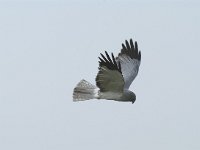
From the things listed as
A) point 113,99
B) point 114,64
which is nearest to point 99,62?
point 114,64

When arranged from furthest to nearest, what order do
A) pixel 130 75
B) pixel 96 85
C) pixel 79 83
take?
1. pixel 130 75
2. pixel 79 83
3. pixel 96 85

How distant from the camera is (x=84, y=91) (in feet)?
50.3

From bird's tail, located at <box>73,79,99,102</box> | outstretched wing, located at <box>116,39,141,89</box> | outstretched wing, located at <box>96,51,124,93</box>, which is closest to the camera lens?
outstretched wing, located at <box>96,51,124,93</box>

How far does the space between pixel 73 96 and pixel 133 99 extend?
1.40 metres

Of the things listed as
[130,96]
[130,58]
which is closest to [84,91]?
[130,96]

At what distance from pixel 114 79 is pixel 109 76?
0.27m

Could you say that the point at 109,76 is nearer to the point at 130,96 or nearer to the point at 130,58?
the point at 130,96

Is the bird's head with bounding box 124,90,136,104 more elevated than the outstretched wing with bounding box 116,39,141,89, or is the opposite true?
the outstretched wing with bounding box 116,39,141,89

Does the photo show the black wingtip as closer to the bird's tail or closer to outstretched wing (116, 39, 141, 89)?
outstretched wing (116, 39, 141, 89)

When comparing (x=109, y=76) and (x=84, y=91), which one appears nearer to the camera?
(x=109, y=76)

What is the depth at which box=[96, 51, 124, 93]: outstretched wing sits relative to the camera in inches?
534

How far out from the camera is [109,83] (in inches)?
565

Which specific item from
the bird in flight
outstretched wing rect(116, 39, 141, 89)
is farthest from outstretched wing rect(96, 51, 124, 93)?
outstretched wing rect(116, 39, 141, 89)

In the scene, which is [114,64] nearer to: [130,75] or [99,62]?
[99,62]
